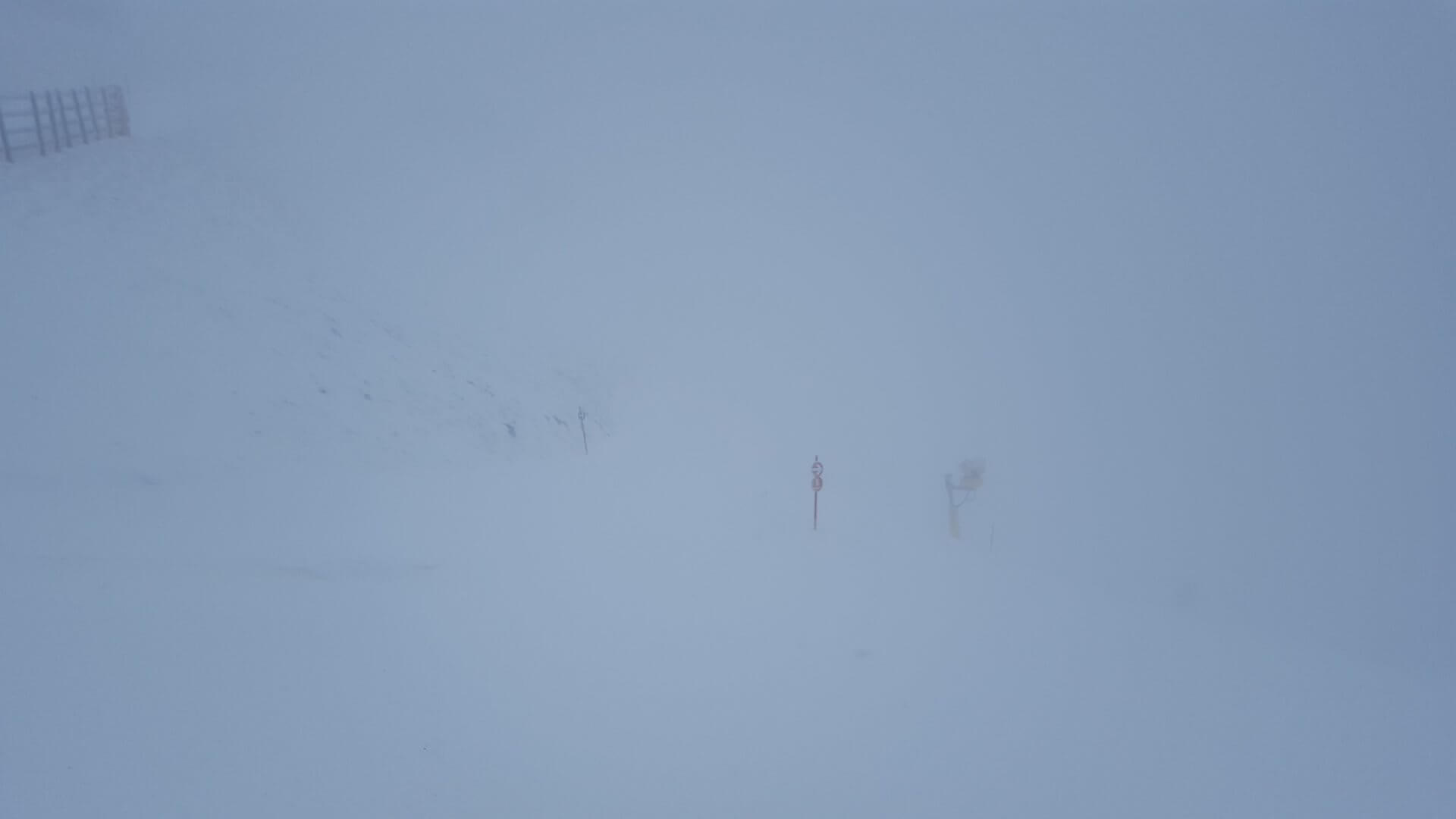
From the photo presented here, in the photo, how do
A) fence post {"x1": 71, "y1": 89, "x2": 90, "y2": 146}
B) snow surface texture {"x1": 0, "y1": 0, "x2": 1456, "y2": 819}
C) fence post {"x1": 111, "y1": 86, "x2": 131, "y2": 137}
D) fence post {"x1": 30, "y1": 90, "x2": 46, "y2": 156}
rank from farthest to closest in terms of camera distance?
fence post {"x1": 111, "y1": 86, "x2": 131, "y2": 137} < fence post {"x1": 71, "y1": 89, "x2": 90, "y2": 146} < fence post {"x1": 30, "y1": 90, "x2": 46, "y2": 156} < snow surface texture {"x1": 0, "y1": 0, "x2": 1456, "y2": 819}

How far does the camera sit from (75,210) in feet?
17.4

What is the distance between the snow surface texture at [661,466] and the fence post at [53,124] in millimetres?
193

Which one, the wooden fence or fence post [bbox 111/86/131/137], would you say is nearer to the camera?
the wooden fence

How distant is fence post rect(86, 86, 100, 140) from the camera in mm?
6068

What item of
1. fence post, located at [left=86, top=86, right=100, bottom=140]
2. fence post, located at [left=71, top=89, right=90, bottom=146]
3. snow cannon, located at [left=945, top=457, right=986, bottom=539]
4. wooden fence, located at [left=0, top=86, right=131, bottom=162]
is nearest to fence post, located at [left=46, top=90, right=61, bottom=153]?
wooden fence, located at [left=0, top=86, right=131, bottom=162]

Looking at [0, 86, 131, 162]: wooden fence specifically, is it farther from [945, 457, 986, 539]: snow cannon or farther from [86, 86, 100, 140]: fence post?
[945, 457, 986, 539]: snow cannon

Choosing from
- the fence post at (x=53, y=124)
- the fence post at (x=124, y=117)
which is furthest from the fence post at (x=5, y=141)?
the fence post at (x=124, y=117)

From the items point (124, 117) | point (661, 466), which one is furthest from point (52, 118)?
point (661, 466)

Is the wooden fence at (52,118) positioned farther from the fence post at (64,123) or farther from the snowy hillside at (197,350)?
the snowy hillside at (197,350)

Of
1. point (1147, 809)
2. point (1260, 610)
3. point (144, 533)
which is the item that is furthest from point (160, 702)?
point (1260, 610)

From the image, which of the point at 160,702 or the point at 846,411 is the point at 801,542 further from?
the point at 160,702

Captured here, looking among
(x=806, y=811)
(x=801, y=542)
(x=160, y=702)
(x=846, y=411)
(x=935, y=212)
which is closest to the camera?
(x=160, y=702)

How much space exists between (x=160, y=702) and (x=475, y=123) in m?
8.82

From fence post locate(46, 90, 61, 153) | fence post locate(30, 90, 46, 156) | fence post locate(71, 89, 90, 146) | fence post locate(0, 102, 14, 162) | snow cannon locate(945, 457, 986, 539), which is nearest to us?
fence post locate(0, 102, 14, 162)
